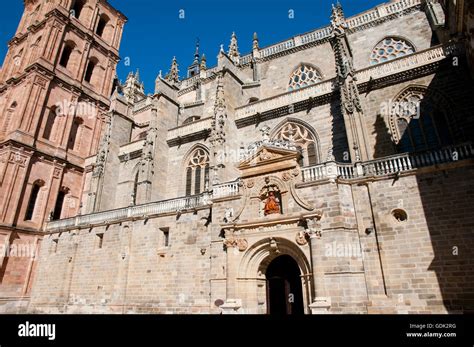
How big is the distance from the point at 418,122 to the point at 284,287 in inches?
365

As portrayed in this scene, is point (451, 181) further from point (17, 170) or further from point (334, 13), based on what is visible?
point (17, 170)

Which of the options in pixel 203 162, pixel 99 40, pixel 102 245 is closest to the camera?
pixel 102 245

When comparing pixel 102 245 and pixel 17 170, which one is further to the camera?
pixel 17 170

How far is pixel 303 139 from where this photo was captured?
1599 centimetres

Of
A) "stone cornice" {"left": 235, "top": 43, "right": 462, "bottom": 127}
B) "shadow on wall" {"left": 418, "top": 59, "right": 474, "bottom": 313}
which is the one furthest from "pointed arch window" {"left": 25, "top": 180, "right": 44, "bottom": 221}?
"shadow on wall" {"left": 418, "top": 59, "right": 474, "bottom": 313}

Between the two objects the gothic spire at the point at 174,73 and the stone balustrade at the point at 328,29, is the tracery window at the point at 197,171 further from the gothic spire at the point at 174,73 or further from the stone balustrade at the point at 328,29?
the gothic spire at the point at 174,73

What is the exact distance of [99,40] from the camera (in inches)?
1172

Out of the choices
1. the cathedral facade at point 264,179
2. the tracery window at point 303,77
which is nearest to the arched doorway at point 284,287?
the cathedral facade at point 264,179

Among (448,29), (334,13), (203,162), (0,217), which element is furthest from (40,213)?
(448,29)

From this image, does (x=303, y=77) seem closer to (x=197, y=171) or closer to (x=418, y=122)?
(x=418, y=122)

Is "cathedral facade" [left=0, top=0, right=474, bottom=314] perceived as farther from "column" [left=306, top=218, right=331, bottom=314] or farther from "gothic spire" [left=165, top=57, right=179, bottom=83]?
"gothic spire" [left=165, top=57, right=179, bottom=83]

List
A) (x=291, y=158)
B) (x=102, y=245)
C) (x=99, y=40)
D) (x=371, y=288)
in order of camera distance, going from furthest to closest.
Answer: (x=99, y=40), (x=102, y=245), (x=291, y=158), (x=371, y=288)

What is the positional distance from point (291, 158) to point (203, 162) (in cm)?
852

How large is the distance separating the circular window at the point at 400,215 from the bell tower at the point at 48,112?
2210 cm
